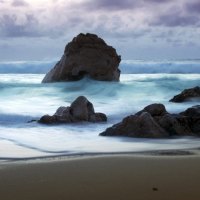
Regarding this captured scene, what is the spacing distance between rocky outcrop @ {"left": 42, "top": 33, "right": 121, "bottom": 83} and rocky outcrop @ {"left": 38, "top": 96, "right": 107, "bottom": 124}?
14.4 metres

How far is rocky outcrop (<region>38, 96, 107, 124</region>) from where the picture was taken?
10.5 meters

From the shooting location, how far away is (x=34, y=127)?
33.2ft

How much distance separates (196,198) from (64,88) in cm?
2083

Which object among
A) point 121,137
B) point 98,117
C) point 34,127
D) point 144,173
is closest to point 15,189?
point 144,173

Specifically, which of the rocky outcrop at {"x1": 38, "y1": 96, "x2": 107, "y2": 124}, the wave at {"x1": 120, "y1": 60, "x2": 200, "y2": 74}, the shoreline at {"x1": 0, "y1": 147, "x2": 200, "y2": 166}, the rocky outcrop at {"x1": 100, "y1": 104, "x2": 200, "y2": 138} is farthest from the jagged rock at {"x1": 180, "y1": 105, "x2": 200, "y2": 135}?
the wave at {"x1": 120, "y1": 60, "x2": 200, "y2": 74}

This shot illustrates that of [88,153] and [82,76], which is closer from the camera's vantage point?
[88,153]

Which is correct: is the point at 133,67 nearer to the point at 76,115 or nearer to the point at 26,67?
the point at 26,67

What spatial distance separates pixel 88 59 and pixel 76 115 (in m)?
15.0

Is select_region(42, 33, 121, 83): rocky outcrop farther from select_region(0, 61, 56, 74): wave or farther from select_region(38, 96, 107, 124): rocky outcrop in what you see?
select_region(0, 61, 56, 74): wave

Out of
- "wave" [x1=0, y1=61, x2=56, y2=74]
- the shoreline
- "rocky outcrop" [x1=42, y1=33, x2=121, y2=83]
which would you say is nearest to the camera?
the shoreline

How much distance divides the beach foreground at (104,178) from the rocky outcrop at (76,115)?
16.3 feet

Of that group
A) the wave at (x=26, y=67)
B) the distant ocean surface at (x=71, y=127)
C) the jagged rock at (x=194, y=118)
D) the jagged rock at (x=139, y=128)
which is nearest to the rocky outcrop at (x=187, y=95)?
the distant ocean surface at (x=71, y=127)

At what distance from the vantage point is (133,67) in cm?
5809

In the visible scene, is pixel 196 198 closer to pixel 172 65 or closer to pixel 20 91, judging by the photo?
pixel 20 91
